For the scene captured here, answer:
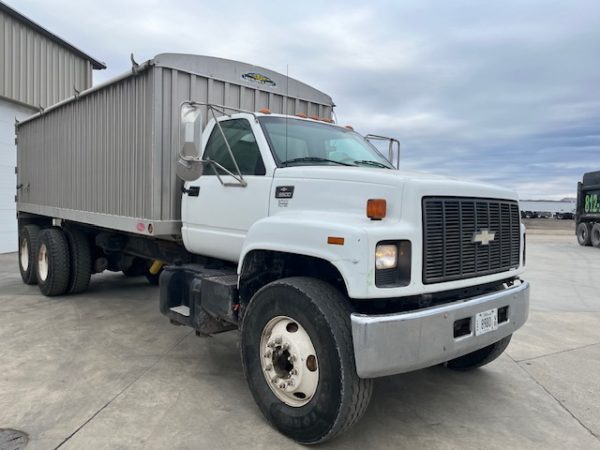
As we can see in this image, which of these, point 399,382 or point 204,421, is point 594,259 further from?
point 204,421

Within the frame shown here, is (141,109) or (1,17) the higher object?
(1,17)

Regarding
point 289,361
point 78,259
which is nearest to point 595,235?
point 78,259

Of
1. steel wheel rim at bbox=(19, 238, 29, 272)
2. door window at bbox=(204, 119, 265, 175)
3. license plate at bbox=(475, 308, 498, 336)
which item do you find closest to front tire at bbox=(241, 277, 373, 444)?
license plate at bbox=(475, 308, 498, 336)

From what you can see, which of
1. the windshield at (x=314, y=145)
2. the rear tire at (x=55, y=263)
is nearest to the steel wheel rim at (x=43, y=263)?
the rear tire at (x=55, y=263)

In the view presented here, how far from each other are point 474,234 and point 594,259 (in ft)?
48.9

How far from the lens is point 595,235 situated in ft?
69.5

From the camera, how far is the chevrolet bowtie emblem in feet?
11.5

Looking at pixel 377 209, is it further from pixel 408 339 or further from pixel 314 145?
pixel 314 145

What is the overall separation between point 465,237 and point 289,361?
1500mm

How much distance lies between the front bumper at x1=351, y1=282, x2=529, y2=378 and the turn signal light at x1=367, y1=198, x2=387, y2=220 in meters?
0.63

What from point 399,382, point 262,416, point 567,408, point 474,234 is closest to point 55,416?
point 262,416

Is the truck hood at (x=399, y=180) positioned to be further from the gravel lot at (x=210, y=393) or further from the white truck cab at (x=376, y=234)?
the gravel lot at (x=210, y=393)

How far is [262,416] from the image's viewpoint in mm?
3648

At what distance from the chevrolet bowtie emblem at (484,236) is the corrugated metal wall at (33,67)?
1312cm
